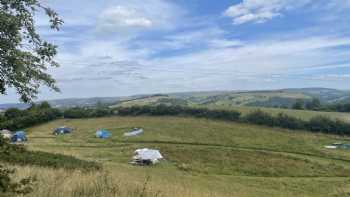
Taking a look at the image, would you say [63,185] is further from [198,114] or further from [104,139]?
[198,114]

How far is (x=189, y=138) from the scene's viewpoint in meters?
65.6

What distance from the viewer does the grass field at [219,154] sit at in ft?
104

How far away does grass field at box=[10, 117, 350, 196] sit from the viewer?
1248 inches

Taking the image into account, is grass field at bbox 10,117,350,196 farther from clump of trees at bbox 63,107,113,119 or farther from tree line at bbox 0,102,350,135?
clump of trees at bbox 63,107,113,119

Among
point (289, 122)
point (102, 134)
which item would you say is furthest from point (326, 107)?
point (102, 134)

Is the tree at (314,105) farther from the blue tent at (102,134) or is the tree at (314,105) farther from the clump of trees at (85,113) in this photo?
the blue tent at (102,134)

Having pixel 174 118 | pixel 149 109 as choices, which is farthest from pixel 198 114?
pixel 149 109

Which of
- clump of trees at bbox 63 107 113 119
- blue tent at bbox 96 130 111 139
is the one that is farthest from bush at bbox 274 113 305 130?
clump of trees at bbox 63 107 113 119

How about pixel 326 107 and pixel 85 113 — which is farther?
pixel 326 107

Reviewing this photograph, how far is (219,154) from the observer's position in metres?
52.3

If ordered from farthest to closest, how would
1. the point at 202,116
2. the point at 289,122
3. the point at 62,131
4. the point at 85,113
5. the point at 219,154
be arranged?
the point at 85,113
the point at 202,116
the point at 289,122
the point at 62,131
the point at 219,154

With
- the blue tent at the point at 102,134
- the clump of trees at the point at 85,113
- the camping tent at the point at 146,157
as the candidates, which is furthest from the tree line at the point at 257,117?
the camping tent at the point at 146,157

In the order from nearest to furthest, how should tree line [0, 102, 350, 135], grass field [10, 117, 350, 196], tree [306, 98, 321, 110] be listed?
grass field [10, 117, 350, 196], tree line [0, 102, 350, 135], tree [306, 98, 321, 110]

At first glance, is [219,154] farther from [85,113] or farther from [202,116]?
[85,113]
